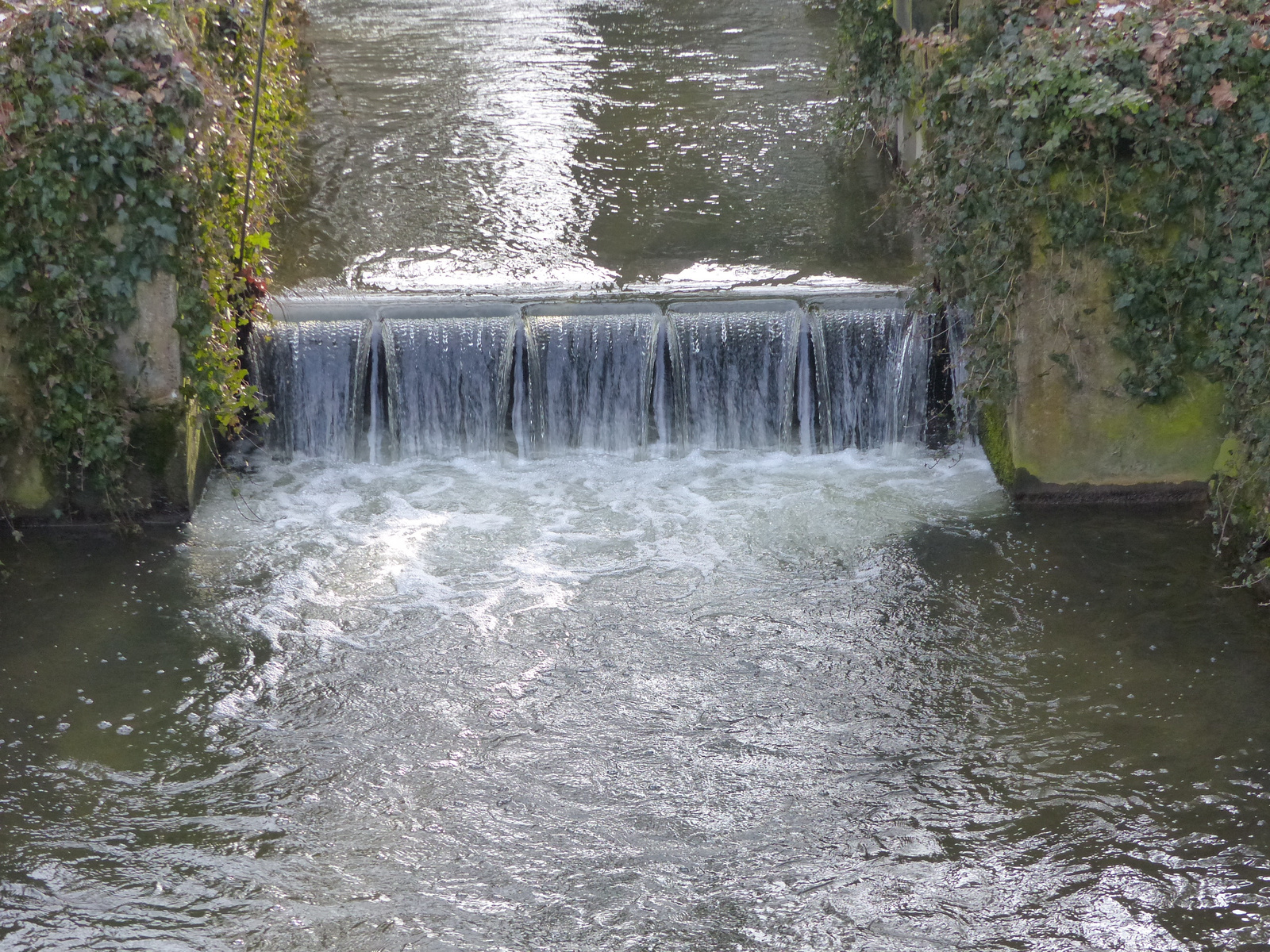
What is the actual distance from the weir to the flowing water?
2 cm

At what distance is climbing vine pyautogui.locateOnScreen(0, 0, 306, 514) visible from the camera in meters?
7.00

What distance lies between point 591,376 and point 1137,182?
338 centimetres

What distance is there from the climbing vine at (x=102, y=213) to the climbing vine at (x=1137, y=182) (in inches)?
167

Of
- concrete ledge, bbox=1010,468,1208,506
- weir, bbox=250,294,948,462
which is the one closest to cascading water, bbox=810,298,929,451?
weir, bbox=250,294,948,462

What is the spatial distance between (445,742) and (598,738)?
2.18 feet

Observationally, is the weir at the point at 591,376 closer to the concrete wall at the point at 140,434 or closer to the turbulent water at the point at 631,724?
the turbulent water at the point at 631,724

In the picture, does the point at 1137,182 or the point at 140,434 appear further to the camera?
the point at 140,434

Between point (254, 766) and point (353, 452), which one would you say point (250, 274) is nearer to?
point (353, 452)

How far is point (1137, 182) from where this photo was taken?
286 inches

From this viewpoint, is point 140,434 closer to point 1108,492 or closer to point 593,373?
point 593,373

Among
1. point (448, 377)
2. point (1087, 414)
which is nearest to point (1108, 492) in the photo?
point (1087, 414)

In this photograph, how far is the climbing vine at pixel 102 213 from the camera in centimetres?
A: 700

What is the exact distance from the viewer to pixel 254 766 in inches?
223

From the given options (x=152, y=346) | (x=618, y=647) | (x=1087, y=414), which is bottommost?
(x=618, y=647)
